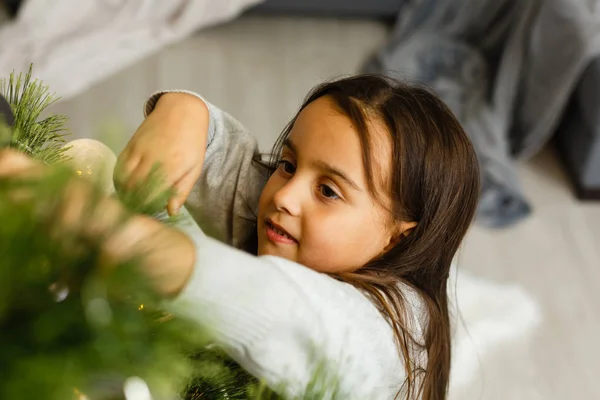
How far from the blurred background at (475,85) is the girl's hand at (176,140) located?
873 mm

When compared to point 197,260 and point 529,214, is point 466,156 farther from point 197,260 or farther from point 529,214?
point 529,214

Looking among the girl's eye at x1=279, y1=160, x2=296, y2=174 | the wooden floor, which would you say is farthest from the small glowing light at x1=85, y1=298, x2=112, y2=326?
the wooden floor

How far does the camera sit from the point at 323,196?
2.25 feet

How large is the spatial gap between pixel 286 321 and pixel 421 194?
334 mm

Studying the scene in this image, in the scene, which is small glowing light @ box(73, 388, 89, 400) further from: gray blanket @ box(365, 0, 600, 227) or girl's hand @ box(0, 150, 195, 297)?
gray blanket @ box(365, 0, 600, 227)

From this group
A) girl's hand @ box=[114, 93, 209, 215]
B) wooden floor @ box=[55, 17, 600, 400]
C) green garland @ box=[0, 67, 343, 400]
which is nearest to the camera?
green garland @ box=[0, 67, 343, 400]

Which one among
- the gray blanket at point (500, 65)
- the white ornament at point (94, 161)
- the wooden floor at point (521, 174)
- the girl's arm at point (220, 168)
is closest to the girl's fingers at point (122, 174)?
the white ornament at point (94, 161)

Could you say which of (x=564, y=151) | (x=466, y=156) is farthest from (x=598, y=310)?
(x=466, y=156)

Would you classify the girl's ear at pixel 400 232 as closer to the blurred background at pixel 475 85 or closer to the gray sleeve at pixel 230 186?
the gray sleeve at pixel 230 186

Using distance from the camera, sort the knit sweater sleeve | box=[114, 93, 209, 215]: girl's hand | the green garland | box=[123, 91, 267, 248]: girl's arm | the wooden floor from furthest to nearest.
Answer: the wooden floor
box=[123, 91, 267, 248]: girl's arm
box=[114, 93, 209, 215]: girl's hand
the knit sweater sleeve
the green garland

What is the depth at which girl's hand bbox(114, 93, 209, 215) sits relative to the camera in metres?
0.54

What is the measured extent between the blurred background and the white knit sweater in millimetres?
827

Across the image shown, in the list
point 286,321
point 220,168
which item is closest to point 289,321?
point 286,321

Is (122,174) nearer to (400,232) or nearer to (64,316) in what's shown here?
(64,316)
